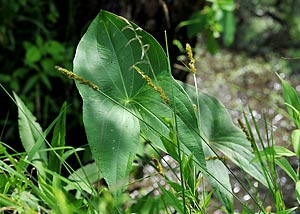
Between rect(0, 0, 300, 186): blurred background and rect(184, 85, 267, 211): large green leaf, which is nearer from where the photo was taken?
rect(184, 85, 267, 211): large green leaf

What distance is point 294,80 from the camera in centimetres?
412

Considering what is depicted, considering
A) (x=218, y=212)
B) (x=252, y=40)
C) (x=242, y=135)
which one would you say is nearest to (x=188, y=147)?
(x=242, y=135)

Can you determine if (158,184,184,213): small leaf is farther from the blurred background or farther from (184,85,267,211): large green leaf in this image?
the blurred background

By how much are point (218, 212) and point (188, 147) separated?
5.06ft

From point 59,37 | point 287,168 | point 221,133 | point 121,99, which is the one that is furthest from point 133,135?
point 59,37

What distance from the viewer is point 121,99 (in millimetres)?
1069

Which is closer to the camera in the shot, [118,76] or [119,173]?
[119,173]

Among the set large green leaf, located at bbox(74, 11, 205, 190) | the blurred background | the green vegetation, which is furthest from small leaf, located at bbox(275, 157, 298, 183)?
the blurred background

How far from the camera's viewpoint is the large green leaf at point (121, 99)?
99cm

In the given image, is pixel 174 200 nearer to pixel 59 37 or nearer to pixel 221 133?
pixel 221 133

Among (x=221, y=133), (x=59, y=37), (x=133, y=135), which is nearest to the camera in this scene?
(x=133, y=135)

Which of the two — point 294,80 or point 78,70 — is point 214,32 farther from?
point 294,80

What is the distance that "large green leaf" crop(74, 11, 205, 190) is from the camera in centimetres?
99

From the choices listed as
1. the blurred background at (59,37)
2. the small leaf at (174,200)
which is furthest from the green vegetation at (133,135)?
the blurred background at (59,37)
